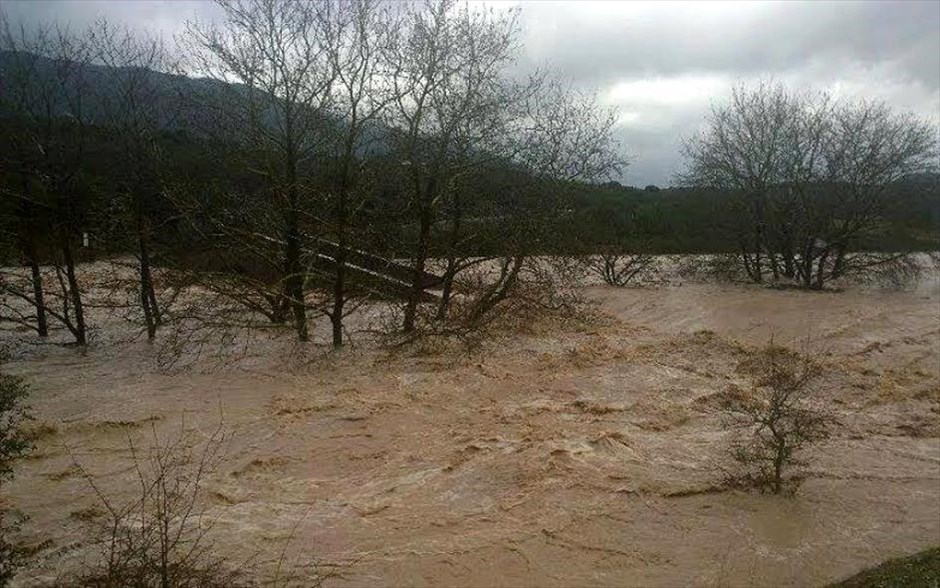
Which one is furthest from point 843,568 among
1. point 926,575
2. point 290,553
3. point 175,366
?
point 175,366

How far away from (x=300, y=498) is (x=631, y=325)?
1175 centimetres

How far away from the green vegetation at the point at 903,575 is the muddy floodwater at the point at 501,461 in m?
0.65

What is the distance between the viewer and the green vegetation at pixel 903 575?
5.49 m

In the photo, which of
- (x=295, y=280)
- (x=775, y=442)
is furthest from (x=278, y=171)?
(x=775, y=442)

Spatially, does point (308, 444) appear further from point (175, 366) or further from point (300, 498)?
point (175, 366)

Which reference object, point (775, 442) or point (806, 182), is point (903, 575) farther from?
point (806, 182)

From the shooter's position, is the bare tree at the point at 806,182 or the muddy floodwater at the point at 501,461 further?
the bare tree at the point at 806,182

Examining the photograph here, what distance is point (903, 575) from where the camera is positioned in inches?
229

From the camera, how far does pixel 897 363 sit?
14.6 m

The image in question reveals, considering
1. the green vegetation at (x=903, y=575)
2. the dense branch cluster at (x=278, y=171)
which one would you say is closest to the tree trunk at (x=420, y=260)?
the dense branch cluster at (x=278, y=171)

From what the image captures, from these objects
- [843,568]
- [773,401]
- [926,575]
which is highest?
[773,401]

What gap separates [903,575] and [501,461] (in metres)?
4.80

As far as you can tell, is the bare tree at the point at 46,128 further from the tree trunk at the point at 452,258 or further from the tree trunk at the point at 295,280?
the tree trunk at the point at 452,258

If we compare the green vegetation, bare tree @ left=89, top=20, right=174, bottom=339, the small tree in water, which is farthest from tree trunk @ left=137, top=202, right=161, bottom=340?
the green vegetation
